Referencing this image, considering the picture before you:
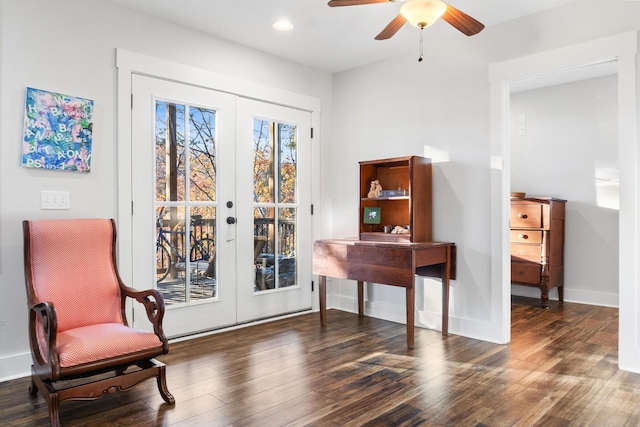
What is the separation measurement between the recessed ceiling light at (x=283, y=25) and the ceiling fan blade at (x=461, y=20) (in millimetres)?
1421

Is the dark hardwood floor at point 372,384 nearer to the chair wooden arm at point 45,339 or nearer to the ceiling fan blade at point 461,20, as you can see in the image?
the chair wooden arm at point 45,339

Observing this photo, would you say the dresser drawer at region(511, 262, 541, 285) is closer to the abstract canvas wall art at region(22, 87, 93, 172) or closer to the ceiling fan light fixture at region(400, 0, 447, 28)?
the ceiling fan light fixture at region(400, 0, 447, 28)

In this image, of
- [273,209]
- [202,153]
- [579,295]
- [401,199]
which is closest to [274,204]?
[273,209]

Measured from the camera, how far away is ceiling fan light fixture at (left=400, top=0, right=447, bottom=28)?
2242mm

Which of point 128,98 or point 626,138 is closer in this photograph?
point 626,138

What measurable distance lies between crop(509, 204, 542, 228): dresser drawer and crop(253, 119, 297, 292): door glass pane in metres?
2.39

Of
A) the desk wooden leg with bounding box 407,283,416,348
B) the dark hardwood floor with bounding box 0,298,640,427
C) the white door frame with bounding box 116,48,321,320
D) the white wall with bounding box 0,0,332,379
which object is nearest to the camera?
the dark hardwood floor with bounding box 0,298,640,427

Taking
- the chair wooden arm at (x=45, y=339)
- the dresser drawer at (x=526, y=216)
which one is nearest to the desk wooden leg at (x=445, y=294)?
A: the dresser drawer at (x=526, y=216)

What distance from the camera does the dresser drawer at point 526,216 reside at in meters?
4.77

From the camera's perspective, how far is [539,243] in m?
4.78

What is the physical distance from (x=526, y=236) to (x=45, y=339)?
4510 millimetres

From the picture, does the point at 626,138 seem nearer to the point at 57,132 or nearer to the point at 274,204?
the point at 274,204

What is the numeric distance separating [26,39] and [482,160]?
3.28 metres

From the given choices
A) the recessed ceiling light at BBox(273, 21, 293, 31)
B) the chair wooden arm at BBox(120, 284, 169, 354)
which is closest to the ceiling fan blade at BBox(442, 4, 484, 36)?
the recessed ceiling light at BBox(273, 21, 293, 31)
